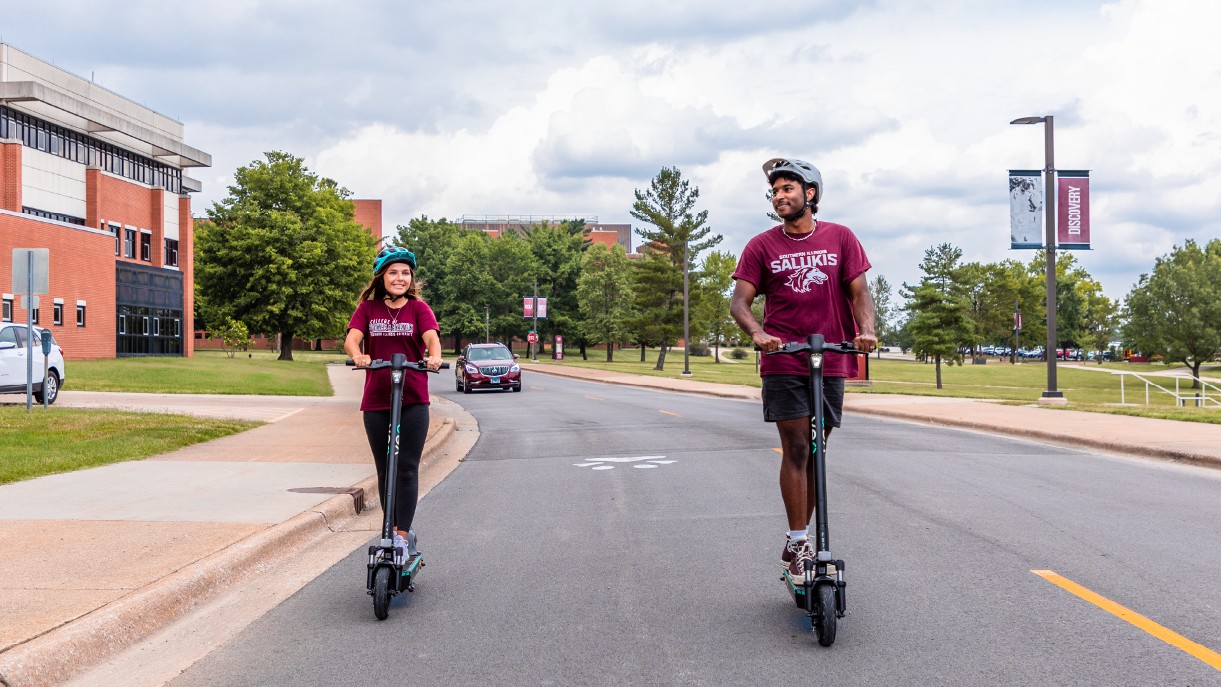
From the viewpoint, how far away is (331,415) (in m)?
19.3

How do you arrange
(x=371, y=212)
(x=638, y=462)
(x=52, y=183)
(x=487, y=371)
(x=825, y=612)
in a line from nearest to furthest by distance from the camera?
(x=825, y=612), (x=638, y=462), (x=487, y=371), (x=52, y=183), (x=371, y=212)

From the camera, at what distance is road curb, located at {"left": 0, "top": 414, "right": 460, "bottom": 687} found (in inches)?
167

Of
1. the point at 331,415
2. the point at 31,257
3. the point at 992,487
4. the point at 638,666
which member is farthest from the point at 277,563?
the point at 31,257

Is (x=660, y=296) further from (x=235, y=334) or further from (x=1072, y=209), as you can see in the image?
(x=1072, y=209)

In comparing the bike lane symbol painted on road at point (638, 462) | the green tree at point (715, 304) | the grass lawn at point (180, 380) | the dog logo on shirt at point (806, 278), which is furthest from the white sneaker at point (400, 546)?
the green tree at point (715, 304)

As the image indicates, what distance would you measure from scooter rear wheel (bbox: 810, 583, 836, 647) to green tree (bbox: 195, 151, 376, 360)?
60865mm

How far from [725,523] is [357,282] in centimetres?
6209

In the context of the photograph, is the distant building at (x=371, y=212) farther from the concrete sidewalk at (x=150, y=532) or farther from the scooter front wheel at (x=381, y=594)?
the scooter front wheel at (x=381, y=594)

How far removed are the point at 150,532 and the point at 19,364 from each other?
1521 centimetres

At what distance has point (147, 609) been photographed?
5195 millimetres

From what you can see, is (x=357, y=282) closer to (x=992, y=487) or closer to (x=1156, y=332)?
(x=1156, y=332)

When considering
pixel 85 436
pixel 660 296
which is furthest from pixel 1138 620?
pixel 660 296

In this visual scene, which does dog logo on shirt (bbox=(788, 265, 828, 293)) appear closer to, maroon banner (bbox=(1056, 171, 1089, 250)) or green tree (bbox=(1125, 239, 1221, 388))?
maroon banner (bbox=(1056, 171, 1089, 250))

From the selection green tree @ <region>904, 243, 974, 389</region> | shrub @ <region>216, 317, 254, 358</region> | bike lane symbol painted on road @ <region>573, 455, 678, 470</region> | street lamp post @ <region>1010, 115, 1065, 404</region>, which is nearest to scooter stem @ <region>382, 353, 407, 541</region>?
bike lane symbol painted on road @ <region>573, 455, 678, 470</region>
